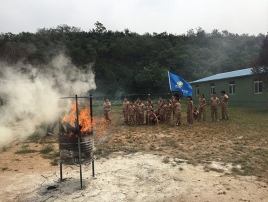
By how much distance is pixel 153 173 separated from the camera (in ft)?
22.2

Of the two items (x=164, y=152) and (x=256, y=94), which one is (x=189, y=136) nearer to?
(x=164, y=152)

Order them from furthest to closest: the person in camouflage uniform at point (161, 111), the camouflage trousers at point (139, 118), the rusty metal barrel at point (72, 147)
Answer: the camouflage trousers at point (139, 118)
the person in camouflage uniform at point (161, 111)
the rusty metal barrel at point (72, 147)

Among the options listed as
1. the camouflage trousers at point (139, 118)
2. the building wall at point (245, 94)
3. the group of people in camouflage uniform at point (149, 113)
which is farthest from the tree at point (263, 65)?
the camouflage trousers at point (139, 118)

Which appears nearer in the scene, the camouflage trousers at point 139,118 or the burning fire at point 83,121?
the burning fire at point 83,121

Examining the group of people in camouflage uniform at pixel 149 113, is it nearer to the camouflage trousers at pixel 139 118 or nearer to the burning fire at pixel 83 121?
the camouflage trousers at pixel 139 118

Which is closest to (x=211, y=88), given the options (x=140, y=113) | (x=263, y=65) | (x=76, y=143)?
(x=263, y=65)

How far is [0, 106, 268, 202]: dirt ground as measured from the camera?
217 inches

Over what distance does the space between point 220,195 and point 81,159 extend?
331cm

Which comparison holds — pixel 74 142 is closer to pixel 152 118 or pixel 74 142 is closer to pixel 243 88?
pixel 152 118

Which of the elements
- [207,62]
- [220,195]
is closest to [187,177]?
[220,195]

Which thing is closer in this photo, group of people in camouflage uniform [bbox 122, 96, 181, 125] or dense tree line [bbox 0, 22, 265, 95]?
group of people in camouflage uniform [bbox 122, 96, 181, 125]

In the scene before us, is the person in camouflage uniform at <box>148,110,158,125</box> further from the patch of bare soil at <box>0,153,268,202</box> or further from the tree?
the tree

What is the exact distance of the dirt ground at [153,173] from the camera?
5.52 meters

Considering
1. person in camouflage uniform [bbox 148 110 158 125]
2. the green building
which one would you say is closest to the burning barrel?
person in camouflage uniform [bbox 148 110 158 125]
